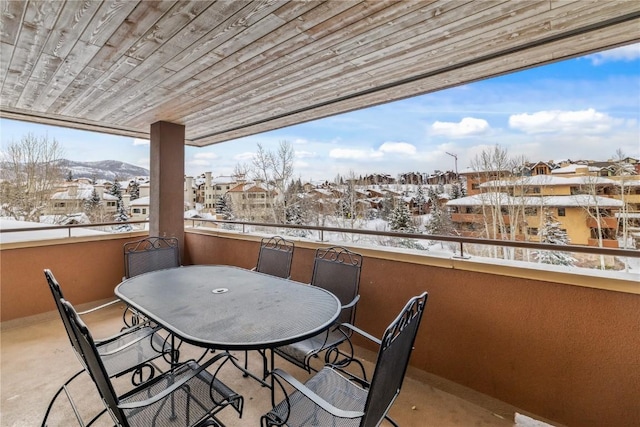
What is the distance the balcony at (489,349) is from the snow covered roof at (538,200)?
7.43ft

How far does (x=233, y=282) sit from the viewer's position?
2.17 meters

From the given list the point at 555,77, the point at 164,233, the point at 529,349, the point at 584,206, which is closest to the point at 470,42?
the point at 529,349

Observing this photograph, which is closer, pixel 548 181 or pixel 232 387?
pixel 232 387

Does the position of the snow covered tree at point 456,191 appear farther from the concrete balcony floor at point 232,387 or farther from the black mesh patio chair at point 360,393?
the black mesh patio chair at point 360,393

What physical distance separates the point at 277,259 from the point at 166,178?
2187 mm

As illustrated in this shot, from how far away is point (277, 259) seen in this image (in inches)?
107

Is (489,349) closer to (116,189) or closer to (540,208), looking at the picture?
(540,208)

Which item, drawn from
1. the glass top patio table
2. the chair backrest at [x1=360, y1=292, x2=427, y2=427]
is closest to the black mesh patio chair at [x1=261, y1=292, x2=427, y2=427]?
the chair backrest at [x1=360, y1=292, x2=427, y2=427]

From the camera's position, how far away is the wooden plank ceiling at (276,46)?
1.51 metres

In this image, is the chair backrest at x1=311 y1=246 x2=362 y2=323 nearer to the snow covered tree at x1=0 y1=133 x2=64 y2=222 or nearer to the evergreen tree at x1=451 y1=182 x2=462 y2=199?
the evergreen tree at x1=451 y1=182 x2=462 y2=199

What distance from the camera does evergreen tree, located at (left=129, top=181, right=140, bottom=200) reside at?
186 inches

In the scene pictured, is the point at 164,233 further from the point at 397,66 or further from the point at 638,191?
the point at 638,191

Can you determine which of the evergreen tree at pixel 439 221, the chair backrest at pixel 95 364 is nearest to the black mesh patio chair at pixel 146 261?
the chair backrest at pixel 95 364

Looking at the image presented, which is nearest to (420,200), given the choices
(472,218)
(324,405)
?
(472,218)
